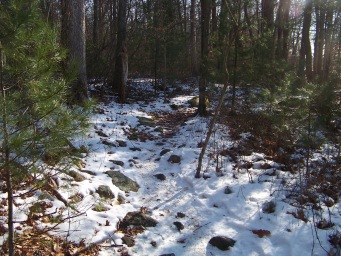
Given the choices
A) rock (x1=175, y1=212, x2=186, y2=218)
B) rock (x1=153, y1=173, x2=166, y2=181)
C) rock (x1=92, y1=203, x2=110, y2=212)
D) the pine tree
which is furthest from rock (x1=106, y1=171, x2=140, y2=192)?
the pine tree

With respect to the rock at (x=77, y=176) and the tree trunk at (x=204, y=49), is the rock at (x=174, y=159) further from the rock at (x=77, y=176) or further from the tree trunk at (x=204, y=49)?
the tree trunk at (x=204, y=49)

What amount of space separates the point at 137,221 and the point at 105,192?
2.99 ft

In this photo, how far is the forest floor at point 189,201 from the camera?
4.23m

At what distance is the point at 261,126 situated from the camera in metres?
8.48

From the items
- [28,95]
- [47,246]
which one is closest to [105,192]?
[47,246]

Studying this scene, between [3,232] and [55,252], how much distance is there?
26.4 inches

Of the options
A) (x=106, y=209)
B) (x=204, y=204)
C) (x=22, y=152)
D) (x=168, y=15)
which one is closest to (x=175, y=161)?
(x=204, y=204)

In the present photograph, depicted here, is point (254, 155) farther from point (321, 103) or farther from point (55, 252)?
point (55, 252)

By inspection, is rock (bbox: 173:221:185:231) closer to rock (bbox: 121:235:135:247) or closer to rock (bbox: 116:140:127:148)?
rock (bbox: 121:235:135:247)

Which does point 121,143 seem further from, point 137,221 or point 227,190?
point 137,221

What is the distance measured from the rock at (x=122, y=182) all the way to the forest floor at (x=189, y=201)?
0.09 meters

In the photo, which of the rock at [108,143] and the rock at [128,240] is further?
the rock at [108,143]

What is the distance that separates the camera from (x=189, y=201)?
5469 millimetres

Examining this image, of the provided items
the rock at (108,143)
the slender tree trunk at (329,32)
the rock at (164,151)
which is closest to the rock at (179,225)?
the rock at (164,151)
